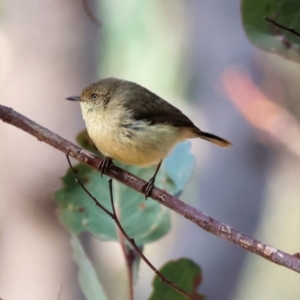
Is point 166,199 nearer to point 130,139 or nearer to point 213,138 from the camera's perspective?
point 130,139

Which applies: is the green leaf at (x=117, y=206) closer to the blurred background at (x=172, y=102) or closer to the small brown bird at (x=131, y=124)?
the small brown bird at (x=131, y=124)

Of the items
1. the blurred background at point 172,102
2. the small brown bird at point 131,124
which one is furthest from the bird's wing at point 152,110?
the blurred background at point 172,102

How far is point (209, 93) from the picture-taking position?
2035 millimetres

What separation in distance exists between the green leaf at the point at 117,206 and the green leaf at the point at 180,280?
19cm

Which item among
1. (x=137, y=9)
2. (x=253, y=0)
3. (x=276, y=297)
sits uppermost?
(x=137, y=9)

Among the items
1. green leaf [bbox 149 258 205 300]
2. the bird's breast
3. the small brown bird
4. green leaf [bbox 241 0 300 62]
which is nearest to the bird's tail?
the small brown bird

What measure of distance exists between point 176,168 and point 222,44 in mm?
1052

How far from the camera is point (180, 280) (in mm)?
891

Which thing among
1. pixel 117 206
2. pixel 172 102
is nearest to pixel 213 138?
pixel 117 206

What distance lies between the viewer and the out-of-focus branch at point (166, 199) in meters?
0.73

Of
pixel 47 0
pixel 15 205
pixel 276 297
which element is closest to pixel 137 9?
pixel 47 0

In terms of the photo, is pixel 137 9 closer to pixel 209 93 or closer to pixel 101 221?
pixel 209 93

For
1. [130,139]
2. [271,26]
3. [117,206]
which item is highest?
[271,26]

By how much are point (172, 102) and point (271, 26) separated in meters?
1.00
